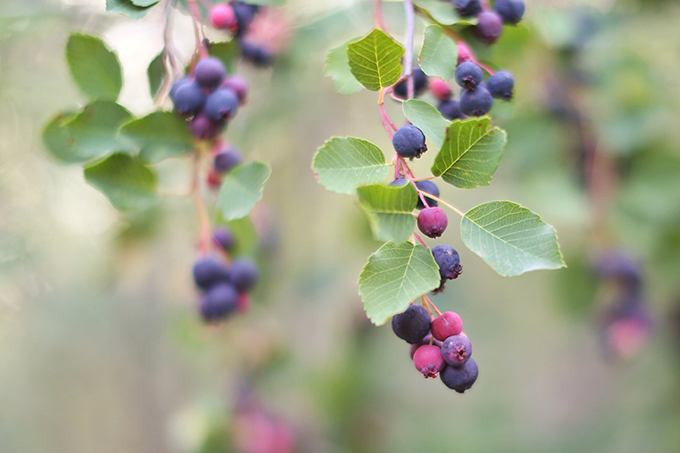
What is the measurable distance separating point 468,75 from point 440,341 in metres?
0.34

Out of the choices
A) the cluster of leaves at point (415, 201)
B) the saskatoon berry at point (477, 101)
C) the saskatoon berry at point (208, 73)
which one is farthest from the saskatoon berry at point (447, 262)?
the saskatoon berry at point (208, 73)

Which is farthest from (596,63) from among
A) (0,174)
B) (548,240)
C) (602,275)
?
(0,174)

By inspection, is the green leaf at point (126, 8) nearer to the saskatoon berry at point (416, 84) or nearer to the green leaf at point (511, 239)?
the saskatoon berry at point (416, 84)

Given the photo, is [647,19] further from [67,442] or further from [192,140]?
[67,442]

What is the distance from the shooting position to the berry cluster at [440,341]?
0.52 metres

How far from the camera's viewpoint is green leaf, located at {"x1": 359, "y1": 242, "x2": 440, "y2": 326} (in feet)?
1.51

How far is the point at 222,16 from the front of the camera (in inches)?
32.4

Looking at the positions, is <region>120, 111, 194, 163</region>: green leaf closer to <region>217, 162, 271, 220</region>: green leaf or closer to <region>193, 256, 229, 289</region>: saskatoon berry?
<region>217, 162, 271, 220</region>: green leaf

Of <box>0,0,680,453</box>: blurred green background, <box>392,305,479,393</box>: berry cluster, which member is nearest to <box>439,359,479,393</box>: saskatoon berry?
<box>392,305,479,393</box>: berry cluster

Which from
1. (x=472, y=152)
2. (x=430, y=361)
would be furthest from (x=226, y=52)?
(x=430, y=361)

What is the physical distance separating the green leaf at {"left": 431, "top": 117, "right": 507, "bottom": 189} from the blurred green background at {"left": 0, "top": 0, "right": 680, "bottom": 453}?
30 centimetres

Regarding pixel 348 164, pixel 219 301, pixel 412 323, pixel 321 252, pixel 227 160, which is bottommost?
pixel 321 252

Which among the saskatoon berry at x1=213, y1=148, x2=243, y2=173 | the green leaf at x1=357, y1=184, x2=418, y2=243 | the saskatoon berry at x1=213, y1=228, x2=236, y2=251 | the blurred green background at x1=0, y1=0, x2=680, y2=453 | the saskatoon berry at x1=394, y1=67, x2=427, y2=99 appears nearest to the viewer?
the green leaf at x1=357, y1=184, x2=418, y2=243

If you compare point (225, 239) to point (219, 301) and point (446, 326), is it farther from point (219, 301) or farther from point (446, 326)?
point (446, 326)
